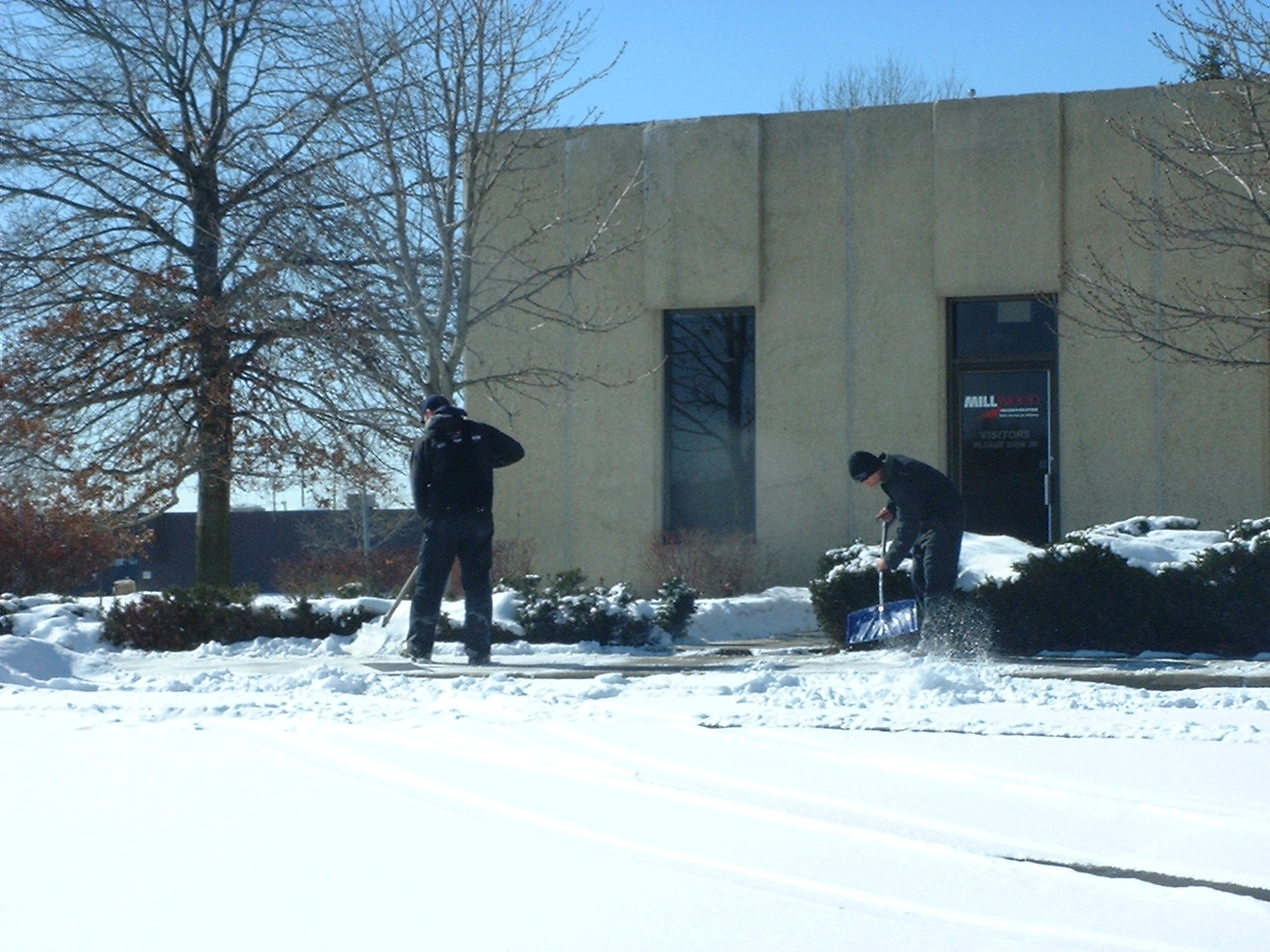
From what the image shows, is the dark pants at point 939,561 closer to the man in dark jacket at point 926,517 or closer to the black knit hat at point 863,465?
the man in dark jacket at point 926,517

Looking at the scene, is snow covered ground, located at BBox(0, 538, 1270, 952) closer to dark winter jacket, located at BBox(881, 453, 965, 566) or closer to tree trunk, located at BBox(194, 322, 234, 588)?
dark winter jacket, located at BBox(881, 453, 965, 566)

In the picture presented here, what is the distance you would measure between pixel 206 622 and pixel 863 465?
5.73 metres

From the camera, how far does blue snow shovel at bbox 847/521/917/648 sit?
416 inches

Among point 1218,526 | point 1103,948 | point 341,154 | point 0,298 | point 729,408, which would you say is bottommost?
point 1103,948

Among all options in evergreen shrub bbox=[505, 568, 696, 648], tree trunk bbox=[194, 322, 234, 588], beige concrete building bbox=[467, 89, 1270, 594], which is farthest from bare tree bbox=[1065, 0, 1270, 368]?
tree trunk bbox=[194, 322, 234, 588]

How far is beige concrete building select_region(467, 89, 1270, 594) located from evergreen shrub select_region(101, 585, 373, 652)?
15.4 ft

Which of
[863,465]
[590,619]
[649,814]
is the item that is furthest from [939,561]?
[649,814]

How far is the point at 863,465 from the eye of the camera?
10.4 metres

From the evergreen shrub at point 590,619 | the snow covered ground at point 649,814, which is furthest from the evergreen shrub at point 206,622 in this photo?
the snow covered ground at point 649,814

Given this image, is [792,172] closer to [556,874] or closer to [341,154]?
[341,154]

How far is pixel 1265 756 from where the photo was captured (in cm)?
612

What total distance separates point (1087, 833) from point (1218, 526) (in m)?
12.2

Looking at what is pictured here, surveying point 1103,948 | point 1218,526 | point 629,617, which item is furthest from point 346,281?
point 1103,948

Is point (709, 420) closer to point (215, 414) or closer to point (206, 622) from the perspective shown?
point (215, 414)
